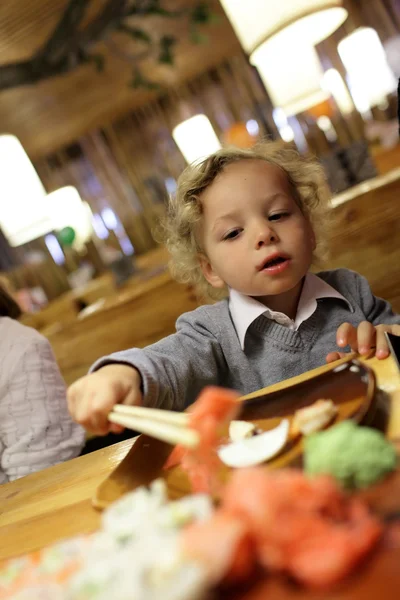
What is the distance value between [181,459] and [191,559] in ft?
1.32

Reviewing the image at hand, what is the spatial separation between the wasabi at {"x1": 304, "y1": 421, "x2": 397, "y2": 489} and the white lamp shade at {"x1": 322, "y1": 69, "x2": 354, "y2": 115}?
871 cm

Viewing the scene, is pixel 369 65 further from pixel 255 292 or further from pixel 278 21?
A: pixel 255 292

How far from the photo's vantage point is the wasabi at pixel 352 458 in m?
0.49

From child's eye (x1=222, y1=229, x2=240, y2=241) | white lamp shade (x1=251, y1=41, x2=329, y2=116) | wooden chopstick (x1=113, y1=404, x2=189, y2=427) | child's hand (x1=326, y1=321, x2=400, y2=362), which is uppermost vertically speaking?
white lamp shade (x1=251, y1=41, x2=329, y2=116)

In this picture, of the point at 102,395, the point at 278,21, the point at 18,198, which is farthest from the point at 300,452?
the point at 18,198

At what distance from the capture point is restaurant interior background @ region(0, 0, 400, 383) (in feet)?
7.44

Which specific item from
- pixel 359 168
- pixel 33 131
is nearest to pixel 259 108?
pixel 359 168

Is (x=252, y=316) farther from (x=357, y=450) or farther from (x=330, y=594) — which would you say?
(x=330, y=594)

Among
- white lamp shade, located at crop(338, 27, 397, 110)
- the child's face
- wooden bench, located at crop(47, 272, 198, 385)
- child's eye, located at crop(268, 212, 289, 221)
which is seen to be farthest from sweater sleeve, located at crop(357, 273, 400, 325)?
white lamp shade, located at crop(338, 27, 397, 110)

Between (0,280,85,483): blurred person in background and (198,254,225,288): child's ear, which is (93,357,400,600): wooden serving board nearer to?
(198,254,225,288): child's ear

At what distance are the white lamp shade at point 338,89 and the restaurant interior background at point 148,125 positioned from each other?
3 centimetres

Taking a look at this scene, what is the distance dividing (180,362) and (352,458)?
65 cm

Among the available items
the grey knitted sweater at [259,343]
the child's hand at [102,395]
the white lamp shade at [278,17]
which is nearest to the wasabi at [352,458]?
the child's hand at [102,395]

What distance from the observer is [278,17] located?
2.50 meters
